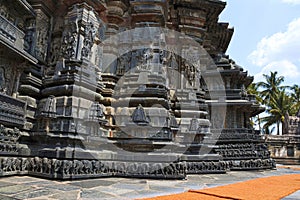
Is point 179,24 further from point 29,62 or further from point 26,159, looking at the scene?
point 26,159

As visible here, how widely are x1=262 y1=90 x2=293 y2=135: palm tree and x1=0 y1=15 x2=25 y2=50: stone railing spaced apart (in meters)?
40.5

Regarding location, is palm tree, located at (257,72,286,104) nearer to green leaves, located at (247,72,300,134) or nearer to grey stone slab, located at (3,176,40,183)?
green leaves, located at (247,72,300,134)

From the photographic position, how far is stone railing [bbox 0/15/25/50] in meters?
5.34

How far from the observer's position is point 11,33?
5684 millimetres

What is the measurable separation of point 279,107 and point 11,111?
42.3 meters

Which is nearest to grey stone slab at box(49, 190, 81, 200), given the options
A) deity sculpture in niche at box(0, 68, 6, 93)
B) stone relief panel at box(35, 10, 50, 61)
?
deity sculpture in niche at box(0, 68, 6, 93)

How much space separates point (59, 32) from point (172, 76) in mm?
4442

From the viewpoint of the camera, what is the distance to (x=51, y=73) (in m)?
6.96

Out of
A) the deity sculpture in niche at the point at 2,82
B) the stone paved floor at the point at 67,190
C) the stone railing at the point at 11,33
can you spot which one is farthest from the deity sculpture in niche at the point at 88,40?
the stone paved floor at the point at 67,190

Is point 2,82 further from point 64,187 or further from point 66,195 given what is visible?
point 66,195

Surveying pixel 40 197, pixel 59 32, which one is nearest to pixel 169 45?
pixel 59 32

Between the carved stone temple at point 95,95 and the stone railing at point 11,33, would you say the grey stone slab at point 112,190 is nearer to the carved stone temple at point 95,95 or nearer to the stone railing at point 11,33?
the carved stone temple at point 95,95

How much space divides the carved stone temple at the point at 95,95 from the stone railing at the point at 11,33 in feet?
0.07

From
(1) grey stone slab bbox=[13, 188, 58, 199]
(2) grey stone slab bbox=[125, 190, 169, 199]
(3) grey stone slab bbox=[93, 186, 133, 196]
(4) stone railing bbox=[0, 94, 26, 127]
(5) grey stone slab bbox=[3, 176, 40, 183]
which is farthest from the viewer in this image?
(4) stone railing bbox=[0, 94, 26, 127]
